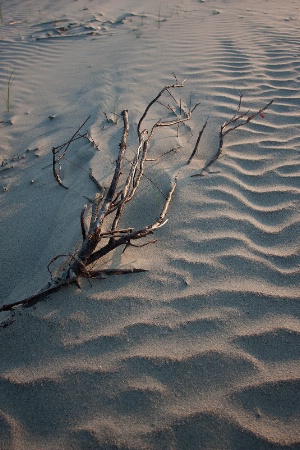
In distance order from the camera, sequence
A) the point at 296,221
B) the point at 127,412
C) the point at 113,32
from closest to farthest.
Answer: the point at 127,412
the point at 296,221
the point at 113,32

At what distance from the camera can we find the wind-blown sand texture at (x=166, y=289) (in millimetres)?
1278

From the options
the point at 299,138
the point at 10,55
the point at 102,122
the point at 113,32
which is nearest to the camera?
the point at 299,138

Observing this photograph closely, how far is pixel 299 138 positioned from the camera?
105 inches

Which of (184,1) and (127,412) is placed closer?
(127,412)

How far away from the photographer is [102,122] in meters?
3.09

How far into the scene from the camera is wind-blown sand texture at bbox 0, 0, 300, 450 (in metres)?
1.28

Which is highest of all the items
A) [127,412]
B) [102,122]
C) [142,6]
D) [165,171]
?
[142,6]

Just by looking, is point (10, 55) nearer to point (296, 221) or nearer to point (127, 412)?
A: point (296, 221)

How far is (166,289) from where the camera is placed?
1673 millimetres

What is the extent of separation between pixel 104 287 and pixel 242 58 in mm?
3362

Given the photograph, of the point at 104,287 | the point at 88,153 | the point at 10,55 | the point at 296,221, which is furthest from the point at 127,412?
the point at 10,55

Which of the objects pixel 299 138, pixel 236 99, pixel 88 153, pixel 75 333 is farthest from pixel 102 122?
pixel 75 333

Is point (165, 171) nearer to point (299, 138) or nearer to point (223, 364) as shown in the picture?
point (299, 138)

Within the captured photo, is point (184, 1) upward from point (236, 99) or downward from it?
upward
